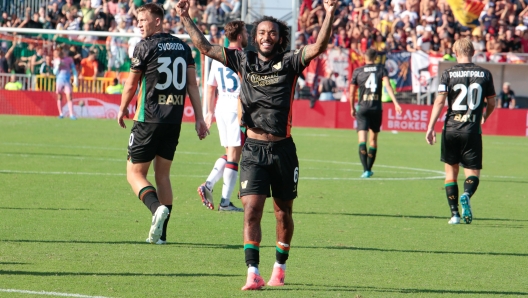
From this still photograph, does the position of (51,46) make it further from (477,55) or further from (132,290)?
(132,290)

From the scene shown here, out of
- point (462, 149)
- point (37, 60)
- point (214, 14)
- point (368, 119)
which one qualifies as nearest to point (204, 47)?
point (462, 149)

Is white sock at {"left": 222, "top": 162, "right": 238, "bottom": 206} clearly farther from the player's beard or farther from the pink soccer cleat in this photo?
the player's beard

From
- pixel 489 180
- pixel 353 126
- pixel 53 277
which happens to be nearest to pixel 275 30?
pixel 53 277

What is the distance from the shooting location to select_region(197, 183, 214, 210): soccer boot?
10898 mm

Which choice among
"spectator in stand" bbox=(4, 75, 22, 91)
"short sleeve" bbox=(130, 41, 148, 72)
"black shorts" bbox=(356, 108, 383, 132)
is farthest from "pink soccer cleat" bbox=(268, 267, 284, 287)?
"spectator in stand" bbox=(4, 75, 22, 91)

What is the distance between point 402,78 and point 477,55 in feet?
9.22

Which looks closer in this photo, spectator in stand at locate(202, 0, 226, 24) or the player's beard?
the player's beard

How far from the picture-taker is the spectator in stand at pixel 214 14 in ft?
107

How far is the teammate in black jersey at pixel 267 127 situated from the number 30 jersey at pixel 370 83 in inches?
361

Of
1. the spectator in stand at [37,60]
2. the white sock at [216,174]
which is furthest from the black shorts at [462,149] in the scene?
the spectator in stand at [37,60]

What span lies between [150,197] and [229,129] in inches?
128

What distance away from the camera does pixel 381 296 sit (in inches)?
248

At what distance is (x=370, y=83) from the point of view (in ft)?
51.4

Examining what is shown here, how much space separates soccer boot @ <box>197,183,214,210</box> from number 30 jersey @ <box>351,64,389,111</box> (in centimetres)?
548
